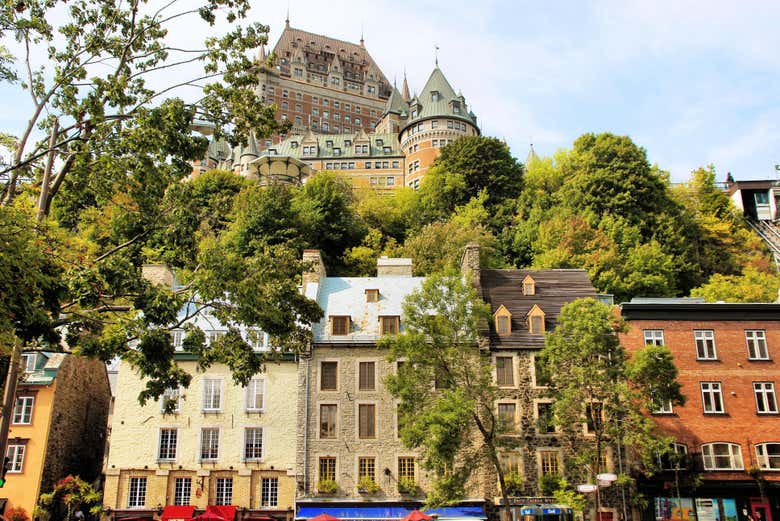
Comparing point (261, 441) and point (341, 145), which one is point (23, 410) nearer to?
point (261, 441)

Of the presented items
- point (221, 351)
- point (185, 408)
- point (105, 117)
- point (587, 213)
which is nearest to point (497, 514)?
point (185, 408)

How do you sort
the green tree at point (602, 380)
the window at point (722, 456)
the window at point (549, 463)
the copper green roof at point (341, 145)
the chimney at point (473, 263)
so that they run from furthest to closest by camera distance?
the copper green roof at point (341, 145) < the chimney at point (473, 263) < the window at point (722, 456) < the window at point (549, 463) < the green tree at point (602, 380)

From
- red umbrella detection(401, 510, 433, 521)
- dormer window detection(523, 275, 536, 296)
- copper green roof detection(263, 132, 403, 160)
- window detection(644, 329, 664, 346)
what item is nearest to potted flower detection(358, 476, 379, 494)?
red umbrella detection(401, 510, 433, 521)

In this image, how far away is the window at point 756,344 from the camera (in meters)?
37.6

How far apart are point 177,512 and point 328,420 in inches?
308

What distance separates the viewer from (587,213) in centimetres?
6253

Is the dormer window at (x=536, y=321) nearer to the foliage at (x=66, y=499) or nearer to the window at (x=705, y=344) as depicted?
the window at (x=705, y=344)

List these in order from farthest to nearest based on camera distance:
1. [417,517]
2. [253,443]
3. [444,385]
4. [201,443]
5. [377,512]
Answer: [253,443]
[201,443]
[377,512]
[417,517]
[444,385]

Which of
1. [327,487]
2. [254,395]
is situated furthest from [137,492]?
Result: [327,487]

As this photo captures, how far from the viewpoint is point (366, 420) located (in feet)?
119

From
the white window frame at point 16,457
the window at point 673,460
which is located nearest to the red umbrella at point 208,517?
the white window frame at point 16,457

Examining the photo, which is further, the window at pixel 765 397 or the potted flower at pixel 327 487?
the window at pixel 765 397

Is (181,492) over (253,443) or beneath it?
beneath

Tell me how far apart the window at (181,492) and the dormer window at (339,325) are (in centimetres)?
967
